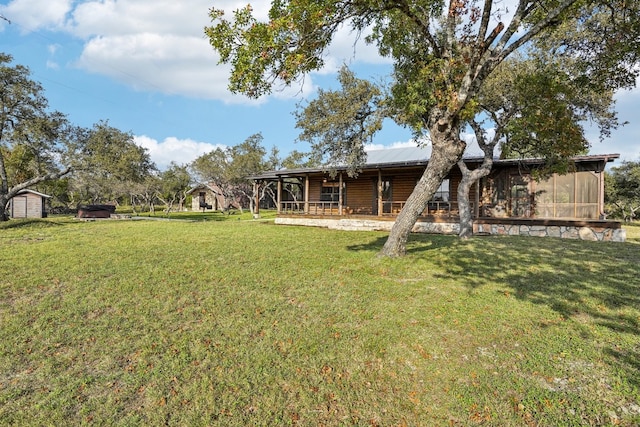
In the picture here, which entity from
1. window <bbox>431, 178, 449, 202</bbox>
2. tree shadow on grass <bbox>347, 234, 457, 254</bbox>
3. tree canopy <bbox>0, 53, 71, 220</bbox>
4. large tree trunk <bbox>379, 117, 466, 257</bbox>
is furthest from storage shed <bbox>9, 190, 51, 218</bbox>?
large tree trunk <bbox>379, 117, 466, 257</bbox>

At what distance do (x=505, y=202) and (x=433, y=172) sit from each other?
961cm

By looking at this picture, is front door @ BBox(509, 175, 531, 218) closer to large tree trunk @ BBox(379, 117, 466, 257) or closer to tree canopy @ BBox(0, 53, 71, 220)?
large tree trunk @ BBox(379, 117, 466, 257)

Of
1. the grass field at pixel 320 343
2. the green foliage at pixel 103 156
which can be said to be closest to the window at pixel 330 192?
the green foliage at pixel 103 156

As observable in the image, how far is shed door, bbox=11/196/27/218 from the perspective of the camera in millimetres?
27469

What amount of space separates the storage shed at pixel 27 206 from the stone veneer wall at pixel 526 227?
2633 cm

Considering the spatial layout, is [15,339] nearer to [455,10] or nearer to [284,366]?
[284,366]

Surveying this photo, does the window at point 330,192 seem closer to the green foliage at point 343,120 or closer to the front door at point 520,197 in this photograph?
the green foliage at point 343,120

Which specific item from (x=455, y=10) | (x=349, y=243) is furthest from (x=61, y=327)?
(x=455, y=10)

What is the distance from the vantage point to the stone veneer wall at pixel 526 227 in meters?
11.6

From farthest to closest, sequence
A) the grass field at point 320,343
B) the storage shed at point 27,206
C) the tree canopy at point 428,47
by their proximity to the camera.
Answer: the storage shed at point 27,206, the tree canopy at point 428,47, the grass field at point 320,343

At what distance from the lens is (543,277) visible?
623 centimetres

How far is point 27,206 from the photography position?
2772 cm

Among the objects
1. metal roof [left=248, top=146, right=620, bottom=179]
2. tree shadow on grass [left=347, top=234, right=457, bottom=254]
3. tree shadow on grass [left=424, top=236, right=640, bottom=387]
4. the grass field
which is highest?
metal roof [left=248, top=146, right=620, bottom=179]

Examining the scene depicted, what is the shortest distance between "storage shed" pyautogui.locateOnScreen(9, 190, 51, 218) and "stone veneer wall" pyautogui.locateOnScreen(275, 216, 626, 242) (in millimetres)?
26331
